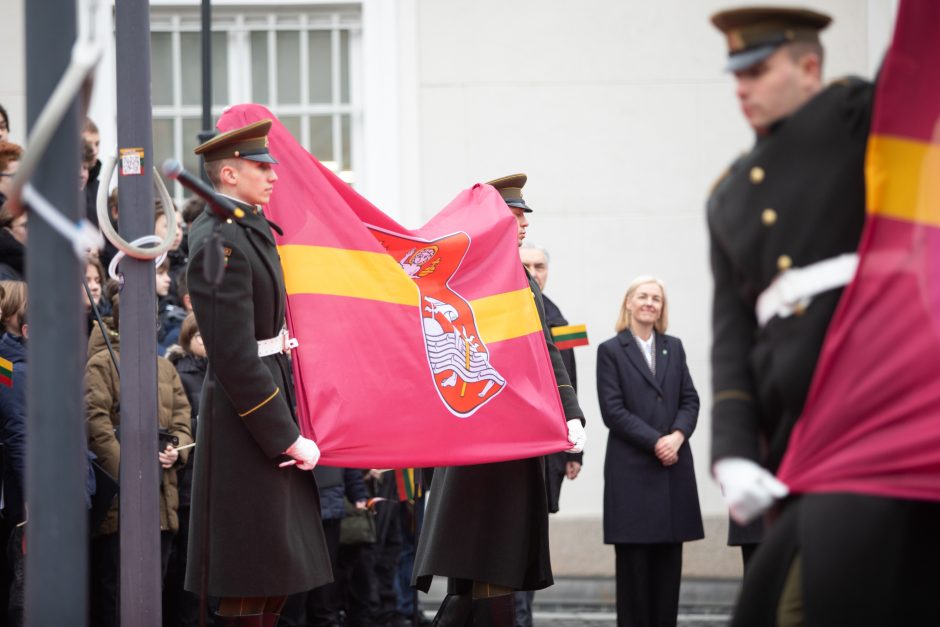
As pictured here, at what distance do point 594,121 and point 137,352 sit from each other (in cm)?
666

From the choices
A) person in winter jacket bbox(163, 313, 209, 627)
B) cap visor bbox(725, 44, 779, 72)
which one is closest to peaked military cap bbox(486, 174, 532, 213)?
person in winter jacket bbox(163, 313, 209, 627)

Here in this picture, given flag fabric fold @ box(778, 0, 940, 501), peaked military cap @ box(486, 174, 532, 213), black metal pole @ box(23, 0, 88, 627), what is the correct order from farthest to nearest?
1. peaked military cap @ box(486, 174, 532, 213)
2. black metal pole @ box(23, 0, 88, 627)
3. flag fabric fold @ box(778, 0, 940, 501)

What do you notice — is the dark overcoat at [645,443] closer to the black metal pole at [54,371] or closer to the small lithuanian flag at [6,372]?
the small lithuanian flag at [6,372]

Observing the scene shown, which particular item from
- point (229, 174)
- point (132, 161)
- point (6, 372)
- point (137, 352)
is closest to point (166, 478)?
point (6, 372)

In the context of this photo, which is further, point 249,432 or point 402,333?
point 402,333

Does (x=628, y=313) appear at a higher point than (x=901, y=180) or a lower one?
lower

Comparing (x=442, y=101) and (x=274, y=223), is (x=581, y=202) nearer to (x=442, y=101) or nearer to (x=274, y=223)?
(x=442, y=101)

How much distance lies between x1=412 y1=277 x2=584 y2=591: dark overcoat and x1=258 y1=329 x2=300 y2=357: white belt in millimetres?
1280

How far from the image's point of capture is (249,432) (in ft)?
18.4

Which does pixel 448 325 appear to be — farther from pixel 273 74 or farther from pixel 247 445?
pixel 273 74

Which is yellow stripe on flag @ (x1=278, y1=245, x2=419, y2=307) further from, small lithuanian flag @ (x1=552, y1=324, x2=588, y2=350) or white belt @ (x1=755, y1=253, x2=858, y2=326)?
white belt @ (x1=755, y1=253, x2=858, y2=326)

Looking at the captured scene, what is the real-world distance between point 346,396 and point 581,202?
6194 mm

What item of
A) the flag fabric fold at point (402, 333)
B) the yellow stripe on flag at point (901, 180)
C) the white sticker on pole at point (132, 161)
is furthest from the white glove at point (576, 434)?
the yellow stripe on flag at point (901, 180)

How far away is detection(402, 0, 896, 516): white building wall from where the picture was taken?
11.8 m
